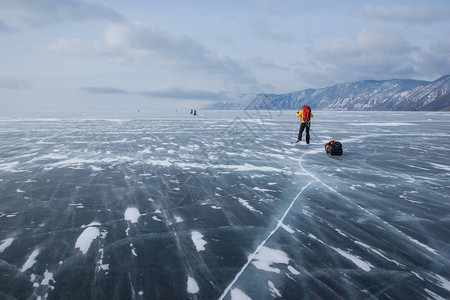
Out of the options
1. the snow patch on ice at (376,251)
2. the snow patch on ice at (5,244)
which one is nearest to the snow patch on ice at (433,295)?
the snow patch on ice at (376,251)

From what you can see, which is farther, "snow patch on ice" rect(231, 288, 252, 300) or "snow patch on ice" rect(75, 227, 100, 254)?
"snow patch on ice" rect(75, 227, 100, 254)

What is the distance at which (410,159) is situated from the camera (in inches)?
A: 392

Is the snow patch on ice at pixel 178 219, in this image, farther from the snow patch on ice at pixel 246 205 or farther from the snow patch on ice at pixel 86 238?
the snow patch on ice at pixel 246 205

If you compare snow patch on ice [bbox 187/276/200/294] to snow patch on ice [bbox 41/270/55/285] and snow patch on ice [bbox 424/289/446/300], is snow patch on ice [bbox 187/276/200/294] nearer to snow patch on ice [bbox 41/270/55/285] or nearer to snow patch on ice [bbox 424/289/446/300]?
snow patch on ice [bbox 41/270/55/285]

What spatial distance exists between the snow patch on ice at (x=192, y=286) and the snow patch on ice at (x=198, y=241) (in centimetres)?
65

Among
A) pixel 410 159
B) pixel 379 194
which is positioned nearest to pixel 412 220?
pixel 379 194

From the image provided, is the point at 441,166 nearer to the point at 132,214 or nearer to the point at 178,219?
the point at 178,219

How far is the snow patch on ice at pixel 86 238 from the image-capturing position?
3622 millimetres

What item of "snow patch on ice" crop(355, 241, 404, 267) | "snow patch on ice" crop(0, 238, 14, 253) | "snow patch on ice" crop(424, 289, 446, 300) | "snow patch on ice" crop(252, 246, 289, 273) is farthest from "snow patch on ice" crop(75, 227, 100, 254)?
"snow patch on ice" crop(424, 289, 446, 300)

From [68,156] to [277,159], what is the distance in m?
8.51

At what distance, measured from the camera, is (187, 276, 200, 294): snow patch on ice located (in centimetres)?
277

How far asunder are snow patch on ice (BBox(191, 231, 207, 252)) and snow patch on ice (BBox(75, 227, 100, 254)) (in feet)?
4.91

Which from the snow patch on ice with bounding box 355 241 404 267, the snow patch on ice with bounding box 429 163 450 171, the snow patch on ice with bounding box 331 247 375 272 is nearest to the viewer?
the snow patch on ice with bounding box 331 247 375 272

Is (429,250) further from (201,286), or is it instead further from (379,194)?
(201,286)
